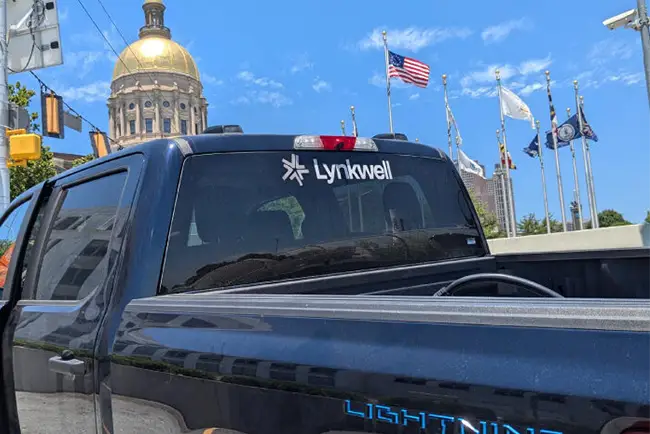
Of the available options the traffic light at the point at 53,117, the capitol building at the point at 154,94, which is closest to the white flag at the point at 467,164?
the traffic light at the point at 53,117

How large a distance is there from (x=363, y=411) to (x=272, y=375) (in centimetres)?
29

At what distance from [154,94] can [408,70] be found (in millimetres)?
73866

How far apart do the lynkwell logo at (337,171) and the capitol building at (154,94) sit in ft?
295

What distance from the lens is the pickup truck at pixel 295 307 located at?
110 centimetres

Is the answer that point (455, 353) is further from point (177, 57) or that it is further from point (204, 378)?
point (177, 57)

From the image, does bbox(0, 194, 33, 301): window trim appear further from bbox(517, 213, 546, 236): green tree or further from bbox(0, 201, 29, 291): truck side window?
bbox(517, 213, 546, 236): green tree

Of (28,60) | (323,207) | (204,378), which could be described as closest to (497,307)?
(204,378)

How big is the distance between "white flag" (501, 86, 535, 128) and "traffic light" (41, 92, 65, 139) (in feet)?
89.5

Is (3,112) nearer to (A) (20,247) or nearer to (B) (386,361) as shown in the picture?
(A) (20,247)

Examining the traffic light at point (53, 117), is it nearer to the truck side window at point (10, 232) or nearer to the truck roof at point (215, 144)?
the truck side window at point (10, 232)

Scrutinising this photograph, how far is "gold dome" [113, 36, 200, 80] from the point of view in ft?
316

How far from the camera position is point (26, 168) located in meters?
26.3

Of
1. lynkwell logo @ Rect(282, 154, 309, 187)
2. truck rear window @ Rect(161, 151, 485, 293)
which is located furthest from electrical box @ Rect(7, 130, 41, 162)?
lynkwell logo @ Rect(282, 154, 309, 187)

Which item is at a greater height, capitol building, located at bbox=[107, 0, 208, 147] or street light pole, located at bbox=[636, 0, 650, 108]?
capitol building, located at bbox=[107, 0, 208, 147]
